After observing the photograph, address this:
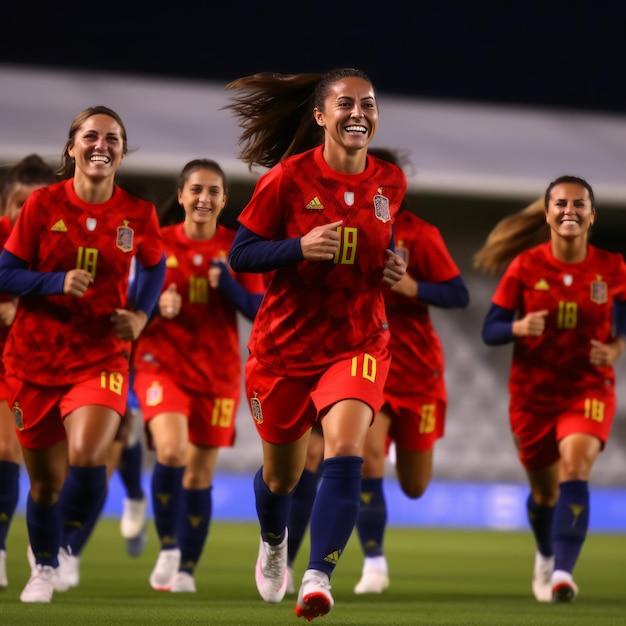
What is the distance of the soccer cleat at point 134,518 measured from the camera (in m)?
8.46

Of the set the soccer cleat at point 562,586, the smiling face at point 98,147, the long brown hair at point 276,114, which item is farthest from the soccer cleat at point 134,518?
the long brown hair at point 276,114

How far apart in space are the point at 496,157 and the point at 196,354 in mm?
8407

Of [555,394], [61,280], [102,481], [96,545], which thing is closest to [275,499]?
[102,481]

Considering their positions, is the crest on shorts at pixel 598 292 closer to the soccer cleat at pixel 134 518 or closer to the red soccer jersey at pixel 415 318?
the red soccer jersey at pixel 415 318

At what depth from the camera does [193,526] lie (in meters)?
6.72

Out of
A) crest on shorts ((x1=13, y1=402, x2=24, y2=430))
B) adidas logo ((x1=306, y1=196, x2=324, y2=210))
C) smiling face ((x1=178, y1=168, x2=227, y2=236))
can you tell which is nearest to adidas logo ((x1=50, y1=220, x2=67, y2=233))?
crest on shorts ((x1=13, y1=402, x2=24, y2=430))

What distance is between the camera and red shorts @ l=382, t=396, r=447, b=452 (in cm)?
700

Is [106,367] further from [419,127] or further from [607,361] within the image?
[419,127]

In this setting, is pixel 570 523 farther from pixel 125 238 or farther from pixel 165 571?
pixel 125 238

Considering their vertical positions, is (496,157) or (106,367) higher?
(496,157)

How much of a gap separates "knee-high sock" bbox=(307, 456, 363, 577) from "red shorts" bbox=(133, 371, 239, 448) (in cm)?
236

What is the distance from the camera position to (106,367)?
561cm

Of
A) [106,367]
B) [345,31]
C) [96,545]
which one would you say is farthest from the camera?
[345,31]

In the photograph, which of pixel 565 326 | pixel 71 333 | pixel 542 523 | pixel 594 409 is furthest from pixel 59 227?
pixel 542 523
